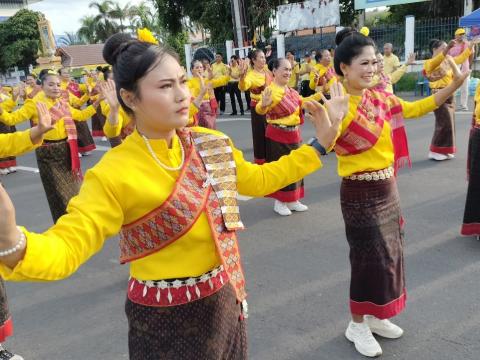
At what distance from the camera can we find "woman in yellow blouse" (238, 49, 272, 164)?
689 cm

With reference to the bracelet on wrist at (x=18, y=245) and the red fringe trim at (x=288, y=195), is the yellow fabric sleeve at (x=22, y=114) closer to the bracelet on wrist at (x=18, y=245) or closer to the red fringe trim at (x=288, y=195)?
the red fringe trim at (x=288, y=195)

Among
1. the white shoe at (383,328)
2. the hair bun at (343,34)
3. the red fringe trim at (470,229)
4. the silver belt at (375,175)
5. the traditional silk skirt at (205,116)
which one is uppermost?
the hair bun at (343,34)

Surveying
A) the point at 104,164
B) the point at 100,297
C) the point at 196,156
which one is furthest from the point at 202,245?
the point at 100,297

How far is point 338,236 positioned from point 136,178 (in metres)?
3.35

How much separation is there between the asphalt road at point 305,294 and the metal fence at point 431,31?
11099 mm

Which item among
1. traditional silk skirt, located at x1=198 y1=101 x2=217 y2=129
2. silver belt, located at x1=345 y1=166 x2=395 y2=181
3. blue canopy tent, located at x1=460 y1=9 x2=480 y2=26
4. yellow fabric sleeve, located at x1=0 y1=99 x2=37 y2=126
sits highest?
blue canopy tent, located at x1=460 y1=9 x2=480 y2=26

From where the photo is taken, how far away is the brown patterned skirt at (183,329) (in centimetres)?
164

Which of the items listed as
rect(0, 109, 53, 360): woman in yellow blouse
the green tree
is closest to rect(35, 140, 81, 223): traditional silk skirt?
rect(0, 109, 53, 360): woman in yellow blouse

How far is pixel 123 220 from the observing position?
1.53 m

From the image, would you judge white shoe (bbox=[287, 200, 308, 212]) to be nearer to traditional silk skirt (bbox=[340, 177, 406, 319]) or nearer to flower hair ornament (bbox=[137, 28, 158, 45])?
traditional silk skirt (bbox=[340, 177, 406, 319])

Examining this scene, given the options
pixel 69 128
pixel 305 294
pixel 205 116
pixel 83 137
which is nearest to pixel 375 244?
pixel 305 294

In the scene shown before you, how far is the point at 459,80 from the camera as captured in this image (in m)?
2.88

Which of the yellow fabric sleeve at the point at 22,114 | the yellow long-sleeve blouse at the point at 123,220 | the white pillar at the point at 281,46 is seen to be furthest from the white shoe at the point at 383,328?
the white pillar at the point at 281,46

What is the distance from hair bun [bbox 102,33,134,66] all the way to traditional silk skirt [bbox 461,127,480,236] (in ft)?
11.2
